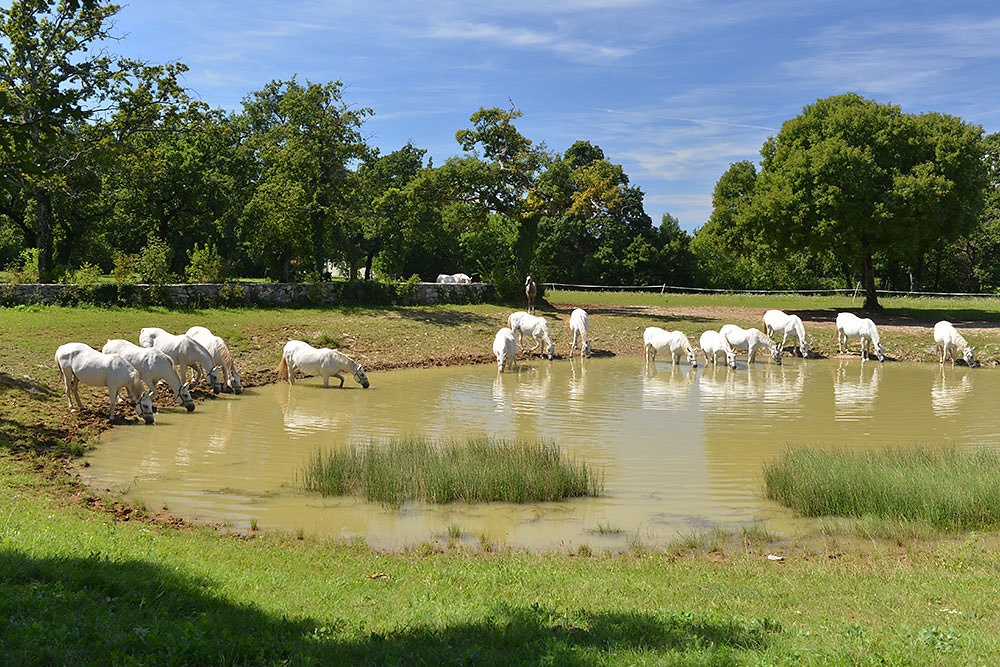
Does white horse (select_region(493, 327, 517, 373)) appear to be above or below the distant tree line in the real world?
below

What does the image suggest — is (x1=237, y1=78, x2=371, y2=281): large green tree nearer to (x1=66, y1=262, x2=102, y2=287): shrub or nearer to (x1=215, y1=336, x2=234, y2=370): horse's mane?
(x1=66, y1=262, x2=102, y2=287): shrub

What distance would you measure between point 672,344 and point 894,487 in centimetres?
1724

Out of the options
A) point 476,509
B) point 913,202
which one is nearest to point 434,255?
point 913,202

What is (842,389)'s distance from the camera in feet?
71.8

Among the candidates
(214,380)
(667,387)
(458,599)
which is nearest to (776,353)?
(667,387)

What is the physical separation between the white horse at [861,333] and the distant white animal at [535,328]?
11.0 m

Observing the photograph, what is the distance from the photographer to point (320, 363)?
21.5 metres

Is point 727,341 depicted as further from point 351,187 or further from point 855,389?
point 351,187

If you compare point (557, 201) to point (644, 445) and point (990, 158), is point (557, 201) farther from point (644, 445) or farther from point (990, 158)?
point (990, 158)

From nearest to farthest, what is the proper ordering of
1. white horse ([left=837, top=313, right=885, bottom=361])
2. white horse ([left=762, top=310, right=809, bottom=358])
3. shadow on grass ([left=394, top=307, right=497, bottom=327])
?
1. white horse ([left=837, top=313, right=885, bottom=361])
2. white horse ([left=762, top=310, right=809, bottom=358])
3. shadow on grass ([left=394, top=307, right=497, bottom=327])

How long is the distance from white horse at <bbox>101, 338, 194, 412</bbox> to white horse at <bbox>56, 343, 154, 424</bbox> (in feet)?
2.68

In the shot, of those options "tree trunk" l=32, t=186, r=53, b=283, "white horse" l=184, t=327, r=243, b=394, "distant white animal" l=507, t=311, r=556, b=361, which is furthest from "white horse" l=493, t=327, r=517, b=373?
"tree trunk" l=32, t=186, r=53, b=283

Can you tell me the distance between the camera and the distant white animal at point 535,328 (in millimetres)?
28828

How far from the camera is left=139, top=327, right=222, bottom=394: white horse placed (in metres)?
19.2
